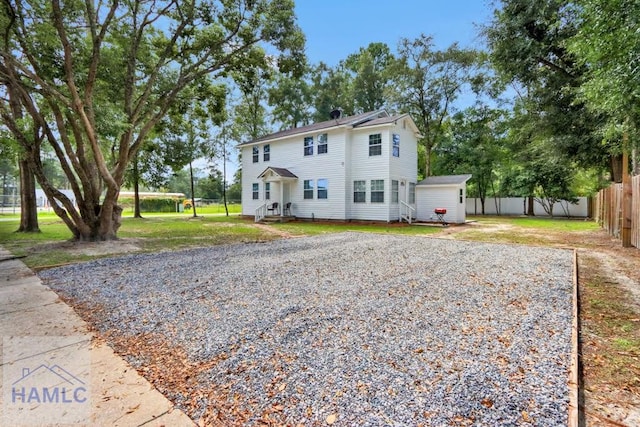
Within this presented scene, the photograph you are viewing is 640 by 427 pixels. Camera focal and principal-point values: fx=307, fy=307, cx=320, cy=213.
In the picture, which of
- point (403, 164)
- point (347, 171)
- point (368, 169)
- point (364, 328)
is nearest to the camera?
point (364, 328)

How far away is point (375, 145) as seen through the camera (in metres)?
16.1

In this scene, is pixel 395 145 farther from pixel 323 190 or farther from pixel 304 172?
pixel 304 172

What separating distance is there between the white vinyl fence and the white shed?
1196 centimetres

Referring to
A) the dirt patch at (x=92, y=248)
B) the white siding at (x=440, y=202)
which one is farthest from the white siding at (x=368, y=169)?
the dirt patch at (x=92, y=248)

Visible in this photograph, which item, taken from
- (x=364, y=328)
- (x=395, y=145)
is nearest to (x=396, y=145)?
(x=395, y=145)

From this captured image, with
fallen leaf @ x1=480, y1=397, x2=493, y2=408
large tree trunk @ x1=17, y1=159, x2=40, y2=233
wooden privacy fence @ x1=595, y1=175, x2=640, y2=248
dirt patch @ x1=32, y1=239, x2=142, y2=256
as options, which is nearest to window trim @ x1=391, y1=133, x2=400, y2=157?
wooden privacy fence @ x1=595, y1=175, x2=640, y2=248

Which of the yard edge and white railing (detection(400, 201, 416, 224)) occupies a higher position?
white railing (detection(400, 201, 416, 224))

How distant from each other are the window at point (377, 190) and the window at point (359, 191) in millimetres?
482

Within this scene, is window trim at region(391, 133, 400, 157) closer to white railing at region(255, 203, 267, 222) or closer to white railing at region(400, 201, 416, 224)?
white railing at region(400, 201, 416, 224)

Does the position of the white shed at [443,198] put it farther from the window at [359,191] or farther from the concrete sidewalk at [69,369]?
the concrete sidewalk at [69,369]

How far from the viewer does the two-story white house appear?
15.9 m

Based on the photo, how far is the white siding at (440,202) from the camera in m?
16.5

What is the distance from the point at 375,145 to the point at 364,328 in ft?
45.8

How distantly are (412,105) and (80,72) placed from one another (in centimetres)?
2120
